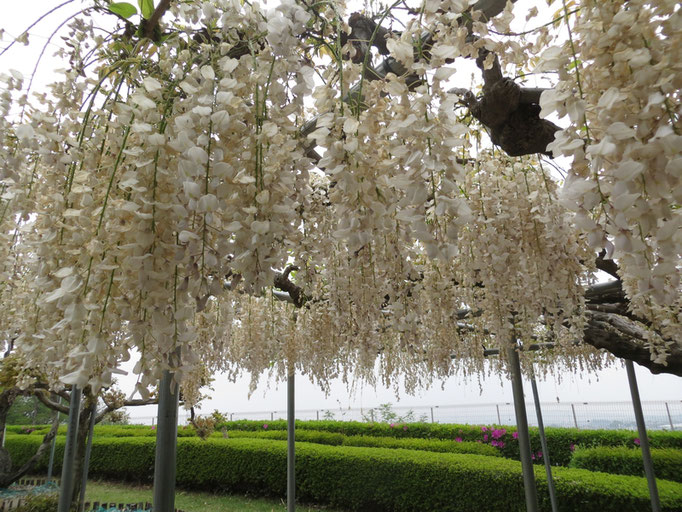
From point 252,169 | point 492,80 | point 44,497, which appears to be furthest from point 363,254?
point 44,497

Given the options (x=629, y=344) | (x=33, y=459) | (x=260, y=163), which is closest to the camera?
(x=260, y=163)

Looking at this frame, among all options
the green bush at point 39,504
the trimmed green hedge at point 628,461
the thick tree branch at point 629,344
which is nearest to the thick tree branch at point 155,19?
the thick tree branch at point 629,344

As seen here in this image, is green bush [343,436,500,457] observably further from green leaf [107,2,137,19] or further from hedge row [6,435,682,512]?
green leaf [107,2,137,19]

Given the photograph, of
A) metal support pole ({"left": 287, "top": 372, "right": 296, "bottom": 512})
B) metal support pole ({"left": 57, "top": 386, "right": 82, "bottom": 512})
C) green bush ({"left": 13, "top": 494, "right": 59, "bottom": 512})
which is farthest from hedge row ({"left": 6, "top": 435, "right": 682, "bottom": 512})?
metal support pole ({"left": 57, "top": 386, "right": 82, "bottom": 512})

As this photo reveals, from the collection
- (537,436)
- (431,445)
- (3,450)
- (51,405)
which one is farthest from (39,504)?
(537,436)

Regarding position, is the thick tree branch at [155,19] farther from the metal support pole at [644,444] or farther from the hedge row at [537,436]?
the hedge row at [537,436]

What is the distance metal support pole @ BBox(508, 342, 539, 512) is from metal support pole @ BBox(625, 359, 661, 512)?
140 centimetres

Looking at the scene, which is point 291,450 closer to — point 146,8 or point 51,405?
point 51,405

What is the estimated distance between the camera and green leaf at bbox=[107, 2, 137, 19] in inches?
55.0

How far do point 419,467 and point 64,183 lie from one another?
5.79 m

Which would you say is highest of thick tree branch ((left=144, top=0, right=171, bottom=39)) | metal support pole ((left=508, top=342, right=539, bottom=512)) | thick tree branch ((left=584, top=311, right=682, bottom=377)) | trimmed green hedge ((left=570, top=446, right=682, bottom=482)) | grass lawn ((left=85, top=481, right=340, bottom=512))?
thick tree branch ((left=144, top=0, right=171, bottom=39))

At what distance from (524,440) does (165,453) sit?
8.94ft

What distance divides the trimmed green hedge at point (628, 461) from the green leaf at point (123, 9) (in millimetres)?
7947

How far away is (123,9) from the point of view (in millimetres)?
1415
